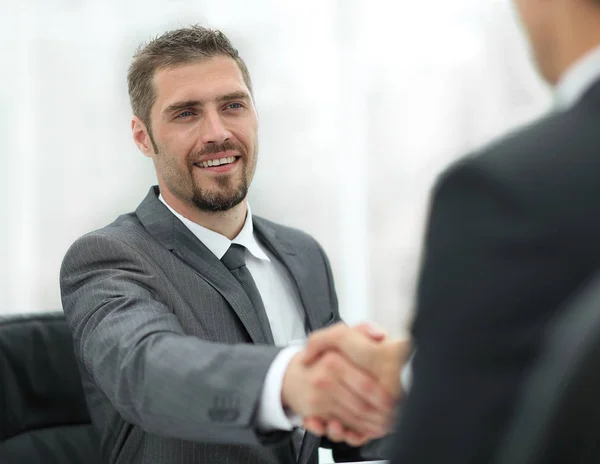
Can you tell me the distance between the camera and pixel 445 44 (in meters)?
3.33

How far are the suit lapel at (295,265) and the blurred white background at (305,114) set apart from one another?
1.26 metres

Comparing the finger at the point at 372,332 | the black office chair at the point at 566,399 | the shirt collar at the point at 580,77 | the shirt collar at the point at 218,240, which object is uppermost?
the shirt collar at the point at 580,77

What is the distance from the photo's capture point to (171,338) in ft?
4.11

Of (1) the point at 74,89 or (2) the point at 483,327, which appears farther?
(1) the point at 74,89

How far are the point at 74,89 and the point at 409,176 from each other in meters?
1.45

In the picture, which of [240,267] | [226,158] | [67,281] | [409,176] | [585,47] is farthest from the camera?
[409,176]

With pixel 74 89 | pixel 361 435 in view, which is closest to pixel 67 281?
pixel 361 435

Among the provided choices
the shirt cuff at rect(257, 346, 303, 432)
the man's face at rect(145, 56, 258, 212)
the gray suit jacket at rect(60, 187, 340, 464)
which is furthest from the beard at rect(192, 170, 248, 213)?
the shirt cuff at rect(257, 346, 303, 432)

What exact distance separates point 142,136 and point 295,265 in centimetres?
52

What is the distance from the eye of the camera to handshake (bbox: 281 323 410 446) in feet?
3.84

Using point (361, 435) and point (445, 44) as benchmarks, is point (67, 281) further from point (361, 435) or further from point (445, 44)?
point (445, 44)

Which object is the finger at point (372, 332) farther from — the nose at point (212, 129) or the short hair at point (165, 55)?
the short hair at point (165, 55)

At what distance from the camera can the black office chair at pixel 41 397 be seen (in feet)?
5.07

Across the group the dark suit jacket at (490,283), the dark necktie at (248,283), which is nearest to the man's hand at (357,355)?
the dark necktie at (248,283)
